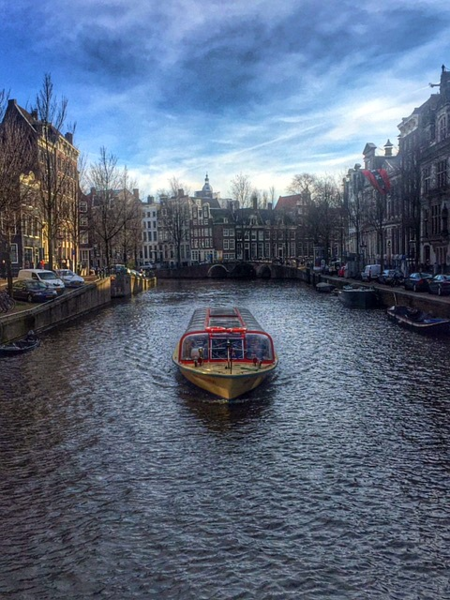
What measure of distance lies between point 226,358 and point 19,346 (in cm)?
1302

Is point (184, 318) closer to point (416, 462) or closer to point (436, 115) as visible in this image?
point (416, 462)

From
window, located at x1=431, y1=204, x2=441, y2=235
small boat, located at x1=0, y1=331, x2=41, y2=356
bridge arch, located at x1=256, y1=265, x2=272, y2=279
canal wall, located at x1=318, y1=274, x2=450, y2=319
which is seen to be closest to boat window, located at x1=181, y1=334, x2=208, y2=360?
small boat, located at x1=0, y1=331, x2=41, y2=356

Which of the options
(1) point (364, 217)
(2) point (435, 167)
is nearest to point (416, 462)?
(2) point (435, 167)

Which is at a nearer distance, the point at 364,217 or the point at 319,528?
the point at 319,528

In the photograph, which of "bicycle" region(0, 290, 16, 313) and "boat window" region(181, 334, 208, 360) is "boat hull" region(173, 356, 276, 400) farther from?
"bicycle" region(0, 290, 16, 313)

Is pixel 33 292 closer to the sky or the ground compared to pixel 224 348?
closer to the sky

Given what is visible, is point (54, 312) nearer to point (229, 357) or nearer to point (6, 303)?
point (6, 303)

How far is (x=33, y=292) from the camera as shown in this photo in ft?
147

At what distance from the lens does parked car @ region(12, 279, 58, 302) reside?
147ft

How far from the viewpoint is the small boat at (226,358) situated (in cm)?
2138

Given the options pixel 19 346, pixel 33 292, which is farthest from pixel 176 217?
pixel 19 346

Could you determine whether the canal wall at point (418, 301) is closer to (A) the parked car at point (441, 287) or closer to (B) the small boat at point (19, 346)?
(A) the parked car at point (441, 287)

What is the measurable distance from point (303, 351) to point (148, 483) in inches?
714

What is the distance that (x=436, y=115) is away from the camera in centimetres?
6838
